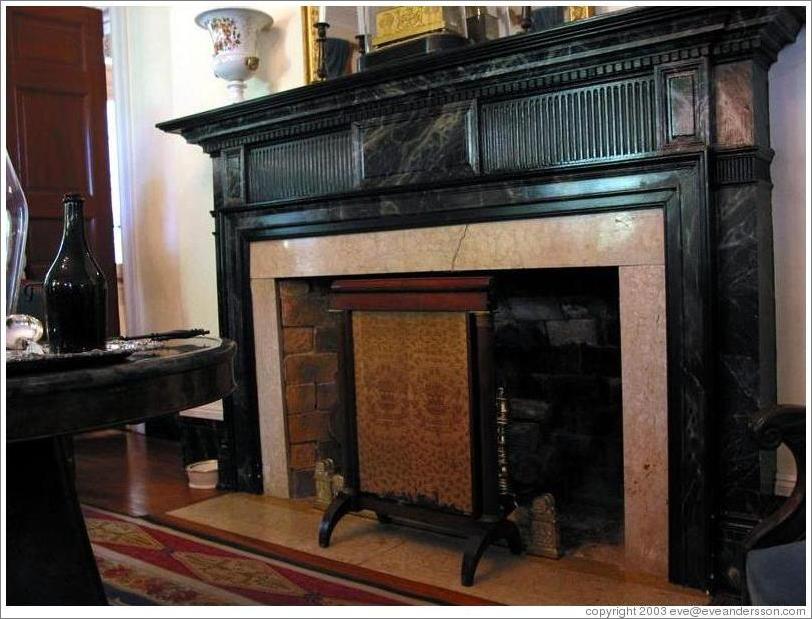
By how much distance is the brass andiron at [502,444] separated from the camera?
2371mm

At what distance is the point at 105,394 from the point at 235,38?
99.2 inches

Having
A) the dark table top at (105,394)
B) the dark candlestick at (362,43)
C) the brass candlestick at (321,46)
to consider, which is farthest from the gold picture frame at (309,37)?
the dark table top at (105,394)

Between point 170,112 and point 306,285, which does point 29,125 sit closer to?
point 170,112

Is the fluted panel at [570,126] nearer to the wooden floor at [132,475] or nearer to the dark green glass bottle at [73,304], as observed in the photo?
the dark green glass bottle at [73,304]

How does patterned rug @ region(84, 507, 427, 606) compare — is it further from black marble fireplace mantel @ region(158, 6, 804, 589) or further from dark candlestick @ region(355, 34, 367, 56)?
dark candlestick @ region(355, 34, 367, 56)

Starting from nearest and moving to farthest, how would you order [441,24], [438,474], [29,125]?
[438,474] < [441,24] < [29,125]

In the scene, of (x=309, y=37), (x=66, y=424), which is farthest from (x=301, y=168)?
(x=66, y=424)

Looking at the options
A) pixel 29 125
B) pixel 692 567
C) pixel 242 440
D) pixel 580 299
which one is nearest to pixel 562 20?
pixel 580 299

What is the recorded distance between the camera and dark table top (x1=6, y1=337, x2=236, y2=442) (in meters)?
1.09

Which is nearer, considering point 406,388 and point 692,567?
point 692,567

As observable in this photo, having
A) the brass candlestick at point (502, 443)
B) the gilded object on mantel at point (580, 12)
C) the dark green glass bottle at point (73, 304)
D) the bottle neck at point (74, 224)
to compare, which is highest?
the gilded object on mantel at point (580, 12)

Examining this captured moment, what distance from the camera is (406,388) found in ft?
8.00

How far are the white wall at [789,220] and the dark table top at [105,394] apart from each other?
1.67m

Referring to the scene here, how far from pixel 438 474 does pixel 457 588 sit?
1.12ft
